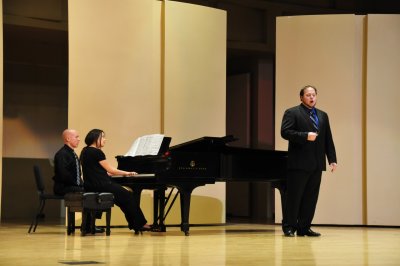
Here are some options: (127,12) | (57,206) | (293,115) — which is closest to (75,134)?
(127,12)

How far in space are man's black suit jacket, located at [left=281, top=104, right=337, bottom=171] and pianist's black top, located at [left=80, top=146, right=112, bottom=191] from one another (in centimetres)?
196

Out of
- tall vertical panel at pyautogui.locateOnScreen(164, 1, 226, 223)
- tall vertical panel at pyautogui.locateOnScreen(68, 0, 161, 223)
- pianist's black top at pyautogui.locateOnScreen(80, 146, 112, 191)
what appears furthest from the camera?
tall vertical panel at pyautogui.locateOnScreen(164, 1, 226, 223)

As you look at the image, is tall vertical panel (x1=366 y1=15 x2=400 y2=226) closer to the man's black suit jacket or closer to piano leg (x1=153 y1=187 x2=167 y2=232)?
the man's black suit jacket

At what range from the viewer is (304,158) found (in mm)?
7574

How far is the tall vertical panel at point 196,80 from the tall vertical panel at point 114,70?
19cm

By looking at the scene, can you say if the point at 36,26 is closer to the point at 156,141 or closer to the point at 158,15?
the point at 158,15

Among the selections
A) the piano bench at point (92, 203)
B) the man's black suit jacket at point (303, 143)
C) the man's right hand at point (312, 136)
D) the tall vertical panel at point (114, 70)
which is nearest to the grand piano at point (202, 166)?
the piano bench at point (92, 203)

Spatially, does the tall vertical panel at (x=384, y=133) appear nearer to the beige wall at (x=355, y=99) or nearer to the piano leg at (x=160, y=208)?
the beige wall at (x=355, y=99)

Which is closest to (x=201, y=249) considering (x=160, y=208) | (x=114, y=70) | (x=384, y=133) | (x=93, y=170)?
(x=93, y=170)

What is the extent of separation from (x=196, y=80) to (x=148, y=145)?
2162 mm

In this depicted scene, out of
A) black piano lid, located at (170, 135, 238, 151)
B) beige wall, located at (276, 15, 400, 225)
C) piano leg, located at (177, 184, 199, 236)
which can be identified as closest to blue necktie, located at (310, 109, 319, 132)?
black piano lid, located at (170, 135, 238, 151)

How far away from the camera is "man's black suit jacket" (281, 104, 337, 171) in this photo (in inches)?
297

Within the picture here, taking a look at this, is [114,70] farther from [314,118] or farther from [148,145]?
[314,118]

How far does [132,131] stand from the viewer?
952 centimetres
